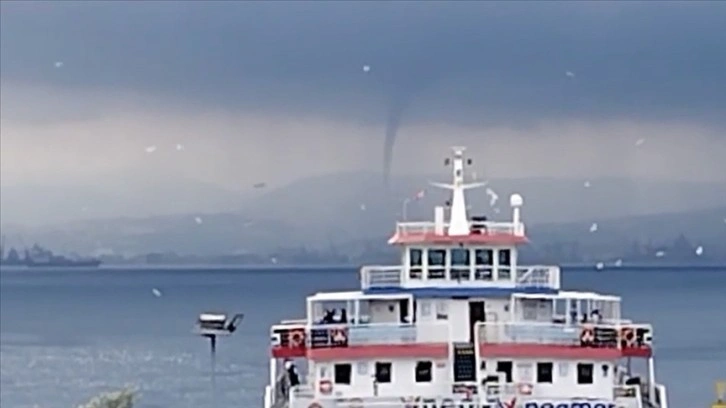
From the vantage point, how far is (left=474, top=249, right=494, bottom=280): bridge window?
94.8 ft

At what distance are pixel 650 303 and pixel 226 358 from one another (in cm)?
6484

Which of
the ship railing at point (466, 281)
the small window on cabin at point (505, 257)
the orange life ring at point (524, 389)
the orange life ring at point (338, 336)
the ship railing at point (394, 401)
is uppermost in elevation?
the small window on cabin at point (505, 257)

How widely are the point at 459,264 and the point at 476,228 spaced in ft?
2.76

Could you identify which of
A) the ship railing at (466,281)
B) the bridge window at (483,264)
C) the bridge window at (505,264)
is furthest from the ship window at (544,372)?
the bridge window at (483,264)

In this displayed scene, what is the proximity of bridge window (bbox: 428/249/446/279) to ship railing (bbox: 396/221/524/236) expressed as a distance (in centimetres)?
43

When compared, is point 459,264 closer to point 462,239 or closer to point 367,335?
point 462,239

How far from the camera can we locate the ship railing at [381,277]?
95.0ft

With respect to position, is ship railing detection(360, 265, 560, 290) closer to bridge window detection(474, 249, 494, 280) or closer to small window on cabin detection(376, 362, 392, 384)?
bridge window detection(474, 249, 494, 280)

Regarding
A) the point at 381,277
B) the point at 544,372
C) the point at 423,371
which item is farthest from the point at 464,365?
the point at 381,277

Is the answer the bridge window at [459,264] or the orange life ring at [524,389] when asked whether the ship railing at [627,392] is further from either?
the bridge window at [459,264]

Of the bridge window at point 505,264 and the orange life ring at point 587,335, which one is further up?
the bridge window at point 505,264

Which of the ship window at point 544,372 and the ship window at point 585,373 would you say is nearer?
the ship window at point 544,372

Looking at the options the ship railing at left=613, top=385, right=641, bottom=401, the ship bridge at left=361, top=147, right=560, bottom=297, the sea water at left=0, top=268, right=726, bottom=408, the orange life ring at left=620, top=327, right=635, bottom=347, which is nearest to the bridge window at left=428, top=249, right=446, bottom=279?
the ship bridge at left=361, top=147, right=560, bottom=297

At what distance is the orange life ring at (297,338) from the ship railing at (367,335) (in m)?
0.31
